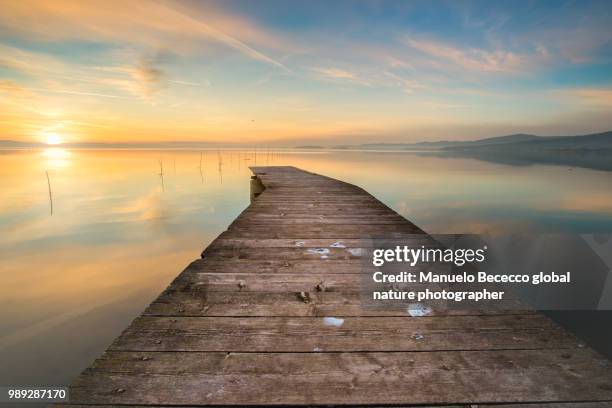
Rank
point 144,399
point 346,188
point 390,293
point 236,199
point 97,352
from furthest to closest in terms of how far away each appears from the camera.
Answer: point 236,199, point 346,188, point 97,352, point 390,293, point 144,399

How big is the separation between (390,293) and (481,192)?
19.4 m

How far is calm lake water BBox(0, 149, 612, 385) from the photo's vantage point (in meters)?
4.93

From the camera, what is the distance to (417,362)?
1.73m

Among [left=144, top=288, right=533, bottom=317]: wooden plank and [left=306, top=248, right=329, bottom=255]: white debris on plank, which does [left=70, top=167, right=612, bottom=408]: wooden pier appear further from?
[left=306, top=248, right=329, bottom=255]: white debris on plank

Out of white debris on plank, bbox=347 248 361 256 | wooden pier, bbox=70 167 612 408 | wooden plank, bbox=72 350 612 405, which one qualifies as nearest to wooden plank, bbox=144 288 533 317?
wooden pier, bbox=70 167 612 408

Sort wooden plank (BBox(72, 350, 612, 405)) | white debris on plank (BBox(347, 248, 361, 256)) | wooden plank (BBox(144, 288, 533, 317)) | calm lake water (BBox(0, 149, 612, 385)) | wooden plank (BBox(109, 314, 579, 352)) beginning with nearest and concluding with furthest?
wooden plank (BBox(72, 350, 612, 405)) → wooden plank (BBox(109, 314, 579, 352)) → wooden plank (BBox(144, 288, 533, 317)) → white debris on plank (BBox(347, 248, 361, 256)) → calm lake water (BBox(0, 149, 612, 385))

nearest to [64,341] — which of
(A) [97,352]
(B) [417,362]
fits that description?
(A) [97,352]

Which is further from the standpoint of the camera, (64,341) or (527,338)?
(64,341)

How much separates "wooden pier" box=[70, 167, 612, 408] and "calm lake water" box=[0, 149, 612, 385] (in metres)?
3.29

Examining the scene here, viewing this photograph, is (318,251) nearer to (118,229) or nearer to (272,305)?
(272,305)

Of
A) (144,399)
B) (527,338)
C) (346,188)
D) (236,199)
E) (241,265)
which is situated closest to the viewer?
(144,399)

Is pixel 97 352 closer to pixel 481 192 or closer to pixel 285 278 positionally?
pixel 285 278

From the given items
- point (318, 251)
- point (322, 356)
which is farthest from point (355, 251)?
point (322, 356)

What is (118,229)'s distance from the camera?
11.3m
